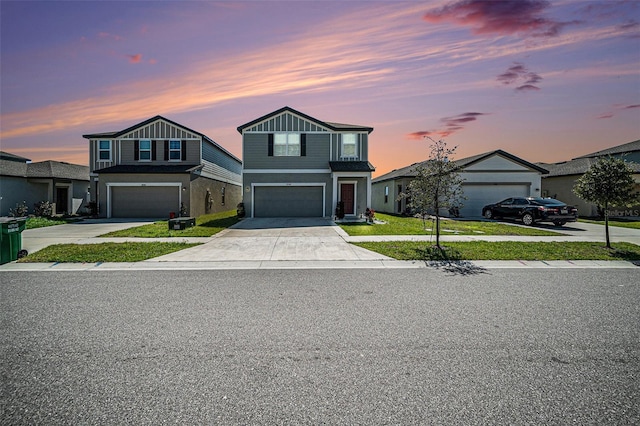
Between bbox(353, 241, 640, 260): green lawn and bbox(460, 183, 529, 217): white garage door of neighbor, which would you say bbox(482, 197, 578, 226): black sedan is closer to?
bbox(460, 183, 529, 217): white garage door of neighbor

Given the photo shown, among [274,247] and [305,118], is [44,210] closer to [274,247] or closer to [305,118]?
[305,118]

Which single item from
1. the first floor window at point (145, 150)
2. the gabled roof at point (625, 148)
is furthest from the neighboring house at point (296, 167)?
the gabled roof at point (625, 148)

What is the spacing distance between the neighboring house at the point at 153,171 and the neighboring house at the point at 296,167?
14.6 ft

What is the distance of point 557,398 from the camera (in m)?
3.01

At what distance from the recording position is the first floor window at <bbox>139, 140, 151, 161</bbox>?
24.0 metres

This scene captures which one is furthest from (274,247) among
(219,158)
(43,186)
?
(43,186)

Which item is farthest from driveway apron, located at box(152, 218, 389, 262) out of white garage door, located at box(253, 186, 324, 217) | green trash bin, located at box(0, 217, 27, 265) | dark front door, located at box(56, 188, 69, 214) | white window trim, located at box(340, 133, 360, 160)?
dark front door, located at box(56, 188, 69, 214)

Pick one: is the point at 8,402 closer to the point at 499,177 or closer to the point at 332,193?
the point at 332,193

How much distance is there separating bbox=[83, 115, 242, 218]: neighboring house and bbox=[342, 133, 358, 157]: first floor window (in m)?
10.2

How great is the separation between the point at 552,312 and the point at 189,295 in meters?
6.12

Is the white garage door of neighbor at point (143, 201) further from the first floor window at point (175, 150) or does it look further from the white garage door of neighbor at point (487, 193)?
the white garage door of neighbor at point (487, 193)

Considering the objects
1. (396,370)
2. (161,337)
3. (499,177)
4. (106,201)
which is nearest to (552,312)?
(396,370)

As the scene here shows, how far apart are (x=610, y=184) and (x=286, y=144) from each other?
16.2 meters

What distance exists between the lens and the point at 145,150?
23984mm
